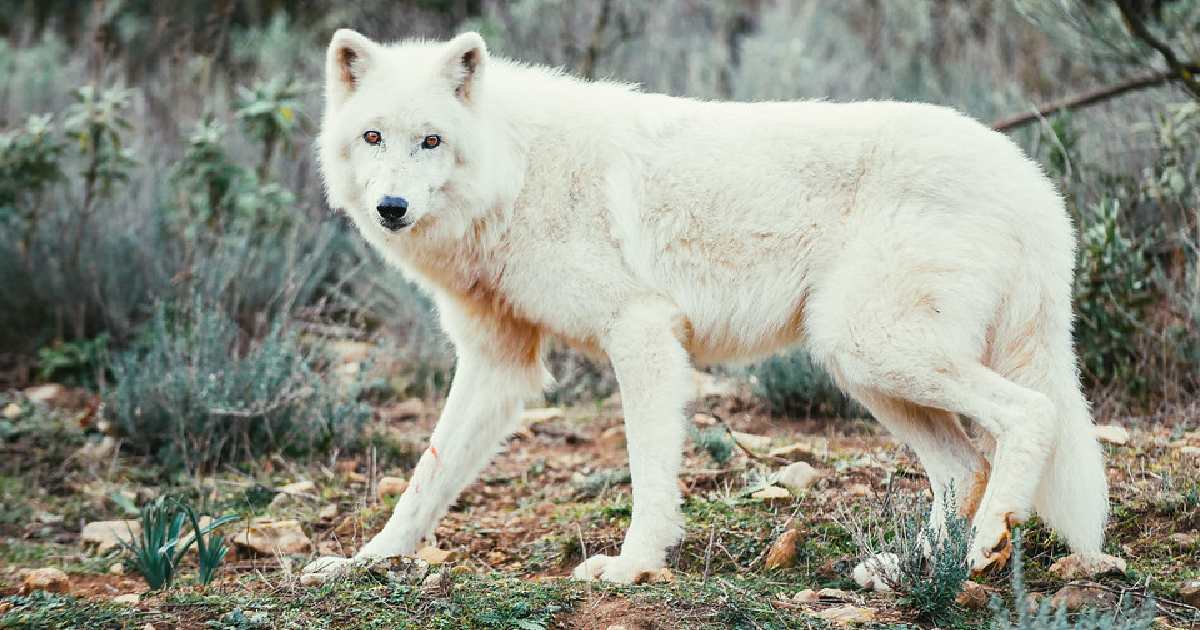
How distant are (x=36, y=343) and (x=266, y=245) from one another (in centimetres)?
147

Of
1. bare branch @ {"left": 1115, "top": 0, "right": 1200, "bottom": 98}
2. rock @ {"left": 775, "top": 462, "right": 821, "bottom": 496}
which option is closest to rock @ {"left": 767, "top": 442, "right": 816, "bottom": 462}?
rock @ {"left": 775, "top": 462, "right": 821, "bottom": 496}

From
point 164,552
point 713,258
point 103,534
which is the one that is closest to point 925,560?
point 713,258

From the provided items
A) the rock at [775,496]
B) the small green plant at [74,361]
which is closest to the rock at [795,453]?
the rock at [775,496]

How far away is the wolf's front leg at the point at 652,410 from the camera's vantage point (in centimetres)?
375

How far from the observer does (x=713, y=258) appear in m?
4.00

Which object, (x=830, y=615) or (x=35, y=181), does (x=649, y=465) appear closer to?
(x=830, y=615)

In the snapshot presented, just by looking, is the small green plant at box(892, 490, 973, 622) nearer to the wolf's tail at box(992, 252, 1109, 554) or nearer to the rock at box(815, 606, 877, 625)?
the rock at box(815, 606, 877, 625)

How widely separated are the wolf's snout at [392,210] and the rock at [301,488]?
6.19 feet

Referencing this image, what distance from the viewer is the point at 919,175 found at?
3.83m

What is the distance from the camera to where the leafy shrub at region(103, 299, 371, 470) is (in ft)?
17.8

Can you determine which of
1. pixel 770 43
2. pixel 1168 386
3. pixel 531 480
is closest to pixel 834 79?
pixel 770 43

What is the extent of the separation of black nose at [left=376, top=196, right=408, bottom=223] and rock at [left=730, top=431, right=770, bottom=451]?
199 centimetres

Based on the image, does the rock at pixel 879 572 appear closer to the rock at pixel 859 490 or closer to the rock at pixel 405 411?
the rock at pixel 859 490

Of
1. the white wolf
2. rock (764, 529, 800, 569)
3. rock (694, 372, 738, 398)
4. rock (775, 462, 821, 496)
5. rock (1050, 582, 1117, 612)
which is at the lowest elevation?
rock (694, 372, 738, 398)
